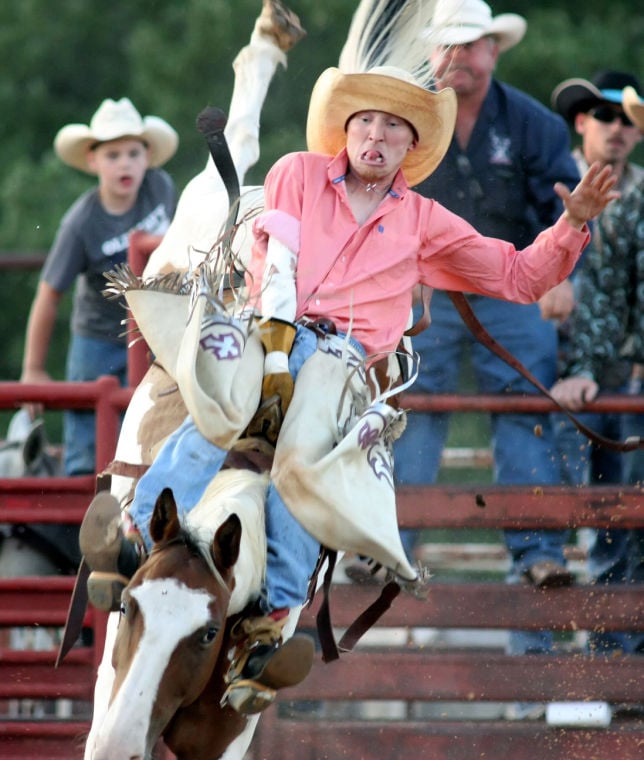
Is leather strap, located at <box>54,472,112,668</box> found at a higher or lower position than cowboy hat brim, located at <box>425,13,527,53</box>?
lower

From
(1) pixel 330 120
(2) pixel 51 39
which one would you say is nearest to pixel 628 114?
(1) pixel 330 120

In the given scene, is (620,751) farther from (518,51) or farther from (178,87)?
(178,87)

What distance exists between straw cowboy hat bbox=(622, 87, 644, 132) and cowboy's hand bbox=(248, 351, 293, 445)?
2300 mm

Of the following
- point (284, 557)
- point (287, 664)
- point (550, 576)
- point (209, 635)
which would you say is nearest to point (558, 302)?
point (550, 576)

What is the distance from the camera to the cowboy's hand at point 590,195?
481 cm

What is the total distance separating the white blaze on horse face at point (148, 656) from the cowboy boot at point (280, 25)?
114 inches

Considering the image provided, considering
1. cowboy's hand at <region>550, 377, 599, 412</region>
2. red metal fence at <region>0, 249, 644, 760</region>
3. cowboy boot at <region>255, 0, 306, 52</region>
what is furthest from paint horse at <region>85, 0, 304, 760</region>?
cowboy boot at <region>255, 0, 306, 52</region>

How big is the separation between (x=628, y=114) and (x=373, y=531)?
263 cm

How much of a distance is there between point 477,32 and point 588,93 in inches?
25.4

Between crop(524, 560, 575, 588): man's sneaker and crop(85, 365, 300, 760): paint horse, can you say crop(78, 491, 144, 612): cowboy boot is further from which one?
crop(524, 560, 575, 588): man's sneaker

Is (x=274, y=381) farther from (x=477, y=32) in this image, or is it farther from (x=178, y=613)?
(x=477, y=32)

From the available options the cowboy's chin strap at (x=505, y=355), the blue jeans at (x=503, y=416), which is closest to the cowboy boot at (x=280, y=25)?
the blue jeans at (x=503, y=416)

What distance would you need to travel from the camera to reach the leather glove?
4.56 m

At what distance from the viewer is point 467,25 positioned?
20.6 ft
